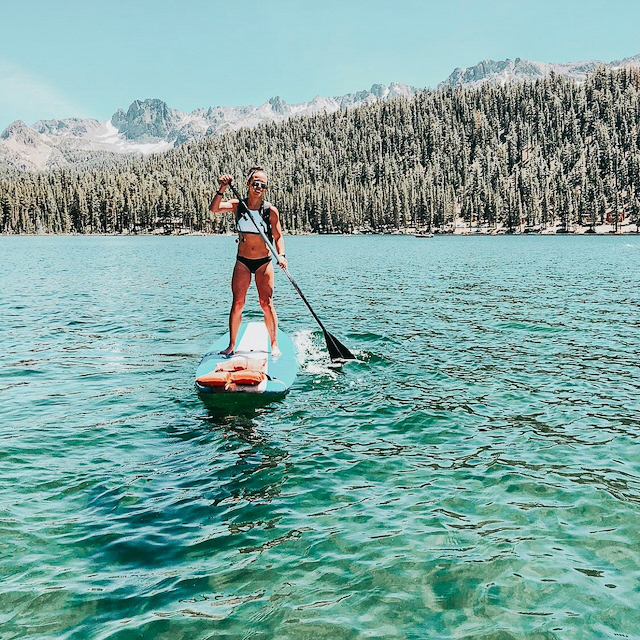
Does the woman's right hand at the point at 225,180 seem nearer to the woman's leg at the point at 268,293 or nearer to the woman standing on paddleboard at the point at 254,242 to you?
the woman standing on paddleboard at the point at 254,242

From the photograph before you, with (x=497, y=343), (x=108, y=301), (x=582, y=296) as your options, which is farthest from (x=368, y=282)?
(x=497, y=343)

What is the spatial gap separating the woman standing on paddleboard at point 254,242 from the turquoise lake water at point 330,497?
8.36 feet

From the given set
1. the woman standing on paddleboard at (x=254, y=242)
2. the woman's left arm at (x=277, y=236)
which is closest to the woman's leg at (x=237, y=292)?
the woman standing on paddleboard at (x=254, y=242)

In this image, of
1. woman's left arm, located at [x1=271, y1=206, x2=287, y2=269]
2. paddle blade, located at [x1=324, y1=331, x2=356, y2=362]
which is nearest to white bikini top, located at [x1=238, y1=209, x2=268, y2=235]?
woman's left arm, located at [x1=271, y1=206, x2=287, y2=269]

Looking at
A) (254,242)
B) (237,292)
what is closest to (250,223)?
(254,242)

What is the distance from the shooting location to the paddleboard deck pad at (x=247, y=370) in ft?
40.5

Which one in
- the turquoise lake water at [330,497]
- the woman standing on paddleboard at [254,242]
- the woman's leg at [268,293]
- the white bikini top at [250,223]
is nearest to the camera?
the turquoise lake water at [330,497]

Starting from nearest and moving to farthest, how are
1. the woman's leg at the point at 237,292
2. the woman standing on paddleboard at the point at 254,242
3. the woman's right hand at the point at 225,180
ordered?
1. the woman's right hand at the point at 225,180
2. the woman standing on paddleboard at the point at 254,242
3. the woman's leg at the point at 237,292

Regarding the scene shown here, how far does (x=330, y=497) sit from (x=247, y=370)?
4.70 m

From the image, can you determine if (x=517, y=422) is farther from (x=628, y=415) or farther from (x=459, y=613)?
(x=459, y=613)

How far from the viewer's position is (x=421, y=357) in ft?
59.1

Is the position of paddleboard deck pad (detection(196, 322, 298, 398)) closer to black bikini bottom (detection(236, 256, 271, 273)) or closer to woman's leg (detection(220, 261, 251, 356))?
woman's leg (detection(220, 261, 251, 356))

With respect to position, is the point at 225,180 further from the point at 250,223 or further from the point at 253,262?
the point at 253,262

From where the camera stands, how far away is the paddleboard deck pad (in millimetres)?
12344
